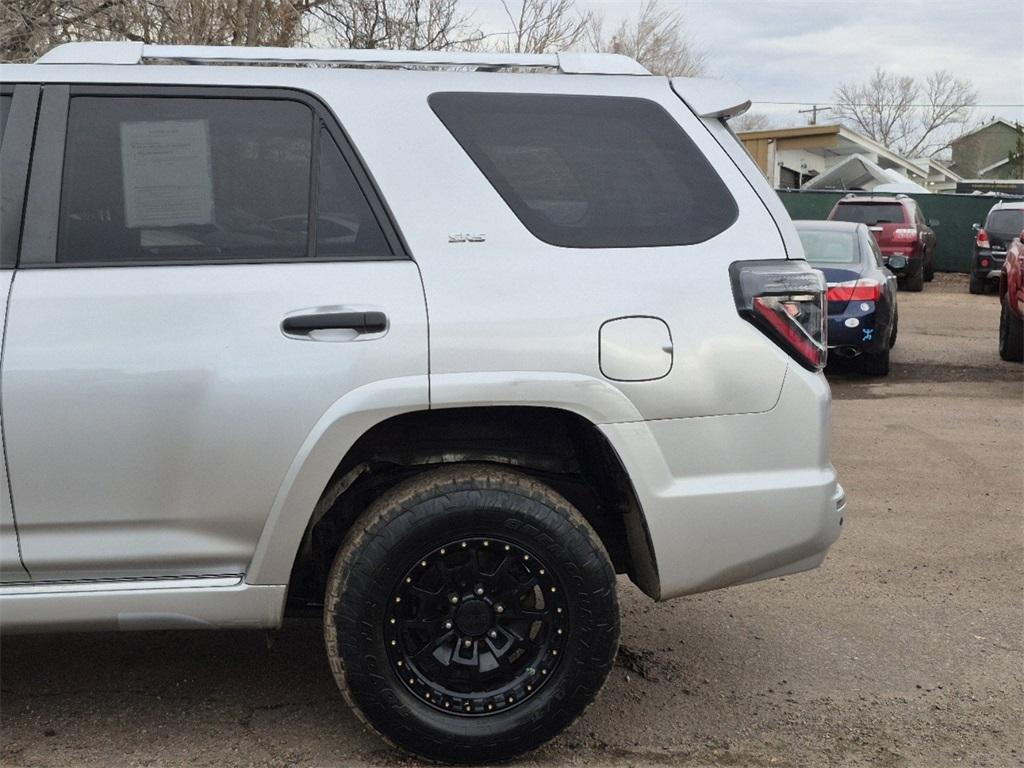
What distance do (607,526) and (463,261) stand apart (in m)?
1.04

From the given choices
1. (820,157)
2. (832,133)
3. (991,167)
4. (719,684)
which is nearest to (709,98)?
(719,684)

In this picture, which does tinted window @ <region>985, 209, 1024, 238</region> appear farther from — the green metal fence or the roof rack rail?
the roof rack rail

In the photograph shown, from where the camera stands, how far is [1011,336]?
11.9 metres

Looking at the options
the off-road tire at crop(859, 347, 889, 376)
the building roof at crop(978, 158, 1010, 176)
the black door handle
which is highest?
the building roof at crop(978, 158, 1010, 176)

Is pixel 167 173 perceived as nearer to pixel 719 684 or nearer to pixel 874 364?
pixel 719 684

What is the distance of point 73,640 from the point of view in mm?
4223

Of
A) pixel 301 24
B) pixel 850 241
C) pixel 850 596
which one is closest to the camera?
pixel 850 596

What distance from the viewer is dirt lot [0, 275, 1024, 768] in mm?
3404

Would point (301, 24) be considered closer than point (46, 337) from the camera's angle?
No

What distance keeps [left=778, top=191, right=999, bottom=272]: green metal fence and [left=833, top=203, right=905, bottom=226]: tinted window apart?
15.9ft

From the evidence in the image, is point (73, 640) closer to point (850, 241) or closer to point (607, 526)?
point (607, 526)

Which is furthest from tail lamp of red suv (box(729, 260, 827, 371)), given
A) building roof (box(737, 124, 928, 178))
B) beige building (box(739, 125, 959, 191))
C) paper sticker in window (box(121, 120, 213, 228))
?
building roof (box(737, 124, 928, 178))

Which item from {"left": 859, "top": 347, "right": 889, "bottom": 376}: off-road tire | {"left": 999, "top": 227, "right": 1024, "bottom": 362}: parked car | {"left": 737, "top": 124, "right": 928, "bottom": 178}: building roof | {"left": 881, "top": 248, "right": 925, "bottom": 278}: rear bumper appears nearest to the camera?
{"left": 999, "top": 227, "right": 1024, "bottom": 362}: parked car

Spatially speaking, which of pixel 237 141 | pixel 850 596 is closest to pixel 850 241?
pixel 850 596
